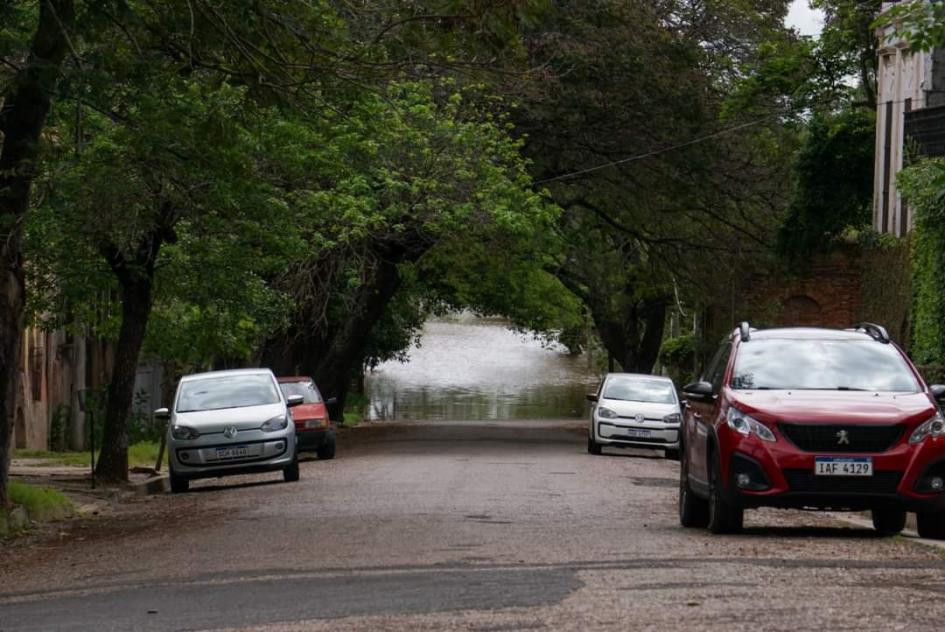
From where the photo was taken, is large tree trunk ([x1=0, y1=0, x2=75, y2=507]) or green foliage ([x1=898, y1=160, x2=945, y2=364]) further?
green foliage ([x1=898, y1=160, x2=945, y2=364])

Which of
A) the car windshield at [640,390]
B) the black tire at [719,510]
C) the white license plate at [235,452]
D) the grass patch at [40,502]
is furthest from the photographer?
the car windshield at [640,390]

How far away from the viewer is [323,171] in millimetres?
26594

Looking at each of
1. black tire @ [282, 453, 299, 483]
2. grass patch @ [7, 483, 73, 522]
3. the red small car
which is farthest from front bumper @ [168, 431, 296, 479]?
the red small car

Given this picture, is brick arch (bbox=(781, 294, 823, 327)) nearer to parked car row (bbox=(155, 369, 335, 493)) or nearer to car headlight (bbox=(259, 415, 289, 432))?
parked car row (bbox=(155, 369, 335, 493))

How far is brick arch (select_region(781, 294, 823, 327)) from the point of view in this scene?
46.2 meters

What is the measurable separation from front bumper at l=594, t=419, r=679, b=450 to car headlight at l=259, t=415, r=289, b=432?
31.7ft

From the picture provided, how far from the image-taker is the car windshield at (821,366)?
14.3 metres

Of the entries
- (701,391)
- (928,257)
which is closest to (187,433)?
(701,391)

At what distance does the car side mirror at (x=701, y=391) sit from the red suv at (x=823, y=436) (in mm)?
19

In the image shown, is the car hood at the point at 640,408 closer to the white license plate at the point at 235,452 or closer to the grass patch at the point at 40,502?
the white license plate at the point at 235,452

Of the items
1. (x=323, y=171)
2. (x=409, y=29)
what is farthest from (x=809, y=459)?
(x=323, y=171)

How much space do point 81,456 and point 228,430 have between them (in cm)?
936

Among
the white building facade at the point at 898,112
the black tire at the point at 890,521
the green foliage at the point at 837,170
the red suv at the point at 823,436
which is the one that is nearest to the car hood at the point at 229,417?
the red suv at the point at 823,436

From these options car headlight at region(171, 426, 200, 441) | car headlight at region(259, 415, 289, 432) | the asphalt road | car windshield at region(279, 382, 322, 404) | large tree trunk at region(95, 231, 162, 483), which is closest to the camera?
the asphalt road
